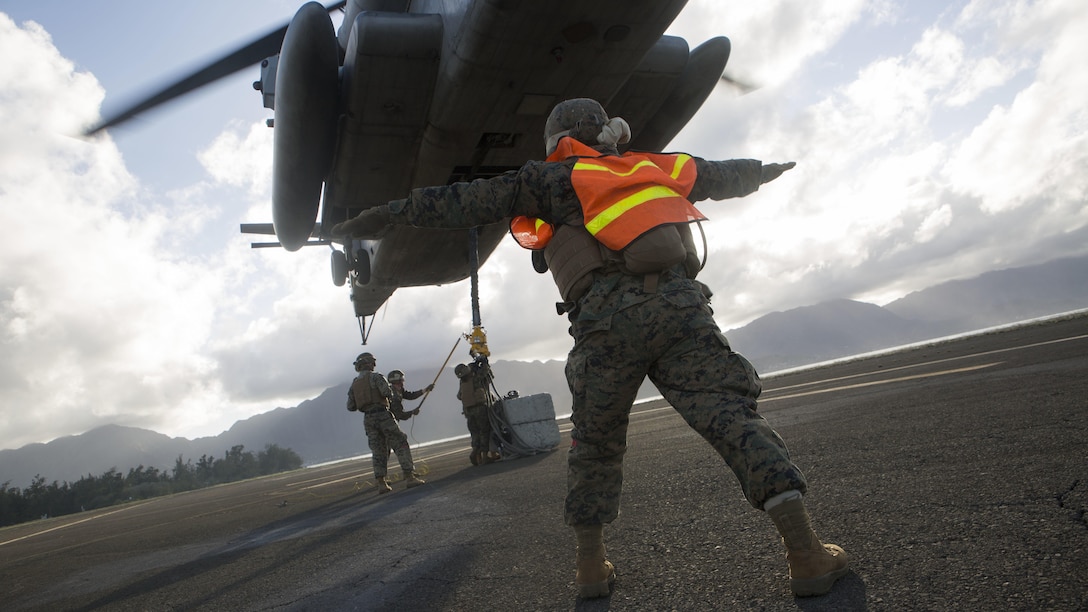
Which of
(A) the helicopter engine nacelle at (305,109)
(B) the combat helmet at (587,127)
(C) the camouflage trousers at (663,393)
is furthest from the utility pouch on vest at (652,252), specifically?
(A) the helicopter engine nacelle at (305,109)

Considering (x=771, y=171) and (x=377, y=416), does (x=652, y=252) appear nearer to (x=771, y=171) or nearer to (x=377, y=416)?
(x=771, y=171)

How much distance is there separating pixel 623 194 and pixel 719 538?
1.58 metres

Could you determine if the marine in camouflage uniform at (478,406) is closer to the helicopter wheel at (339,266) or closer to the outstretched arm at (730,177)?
the helicopter wheel at (339,266)

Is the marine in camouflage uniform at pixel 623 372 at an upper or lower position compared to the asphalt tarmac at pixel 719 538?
upper

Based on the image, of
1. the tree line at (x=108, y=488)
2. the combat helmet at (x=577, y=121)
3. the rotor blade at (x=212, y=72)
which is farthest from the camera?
the tree line at (x=108, y=488)

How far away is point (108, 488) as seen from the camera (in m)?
30.8

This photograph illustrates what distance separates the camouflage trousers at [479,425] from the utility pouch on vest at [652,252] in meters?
7.34

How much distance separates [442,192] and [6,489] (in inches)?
1453

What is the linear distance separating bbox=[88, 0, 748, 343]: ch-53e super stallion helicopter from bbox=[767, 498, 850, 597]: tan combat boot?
4900mm

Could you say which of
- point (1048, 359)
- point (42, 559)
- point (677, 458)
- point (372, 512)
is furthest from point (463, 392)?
point (1048, 359)

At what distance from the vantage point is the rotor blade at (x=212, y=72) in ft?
25.1

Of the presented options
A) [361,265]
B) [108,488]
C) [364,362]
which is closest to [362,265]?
[361,265]

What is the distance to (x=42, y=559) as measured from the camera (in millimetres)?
7156

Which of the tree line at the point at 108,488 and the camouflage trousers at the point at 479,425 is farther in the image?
the tree line at the point at 108,488
